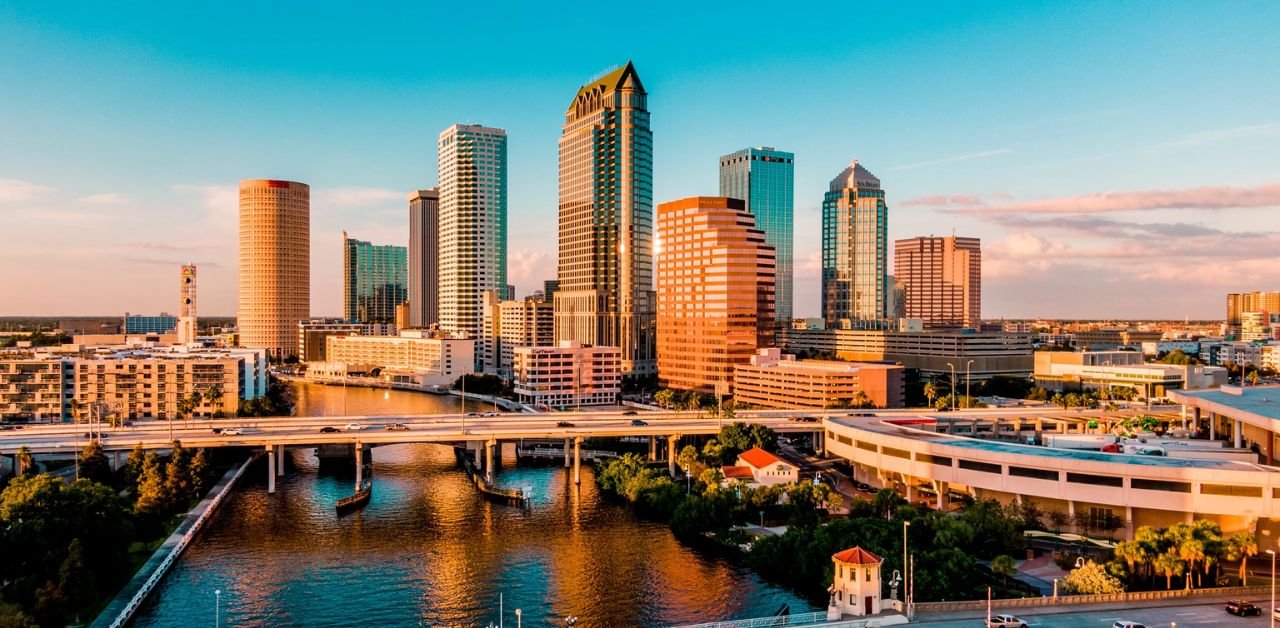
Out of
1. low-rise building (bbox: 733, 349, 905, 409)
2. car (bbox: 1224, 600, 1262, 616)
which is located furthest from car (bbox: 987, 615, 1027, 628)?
low-rise building (bbox: 733, 349, 905, 409)

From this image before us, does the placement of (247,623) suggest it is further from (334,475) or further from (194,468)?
(334,475)

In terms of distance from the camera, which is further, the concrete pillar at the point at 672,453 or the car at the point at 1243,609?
the concrete pillar at the point at 672,453

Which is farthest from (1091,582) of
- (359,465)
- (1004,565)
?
(359,465)

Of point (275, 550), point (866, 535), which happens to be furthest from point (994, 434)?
point (275, 550)

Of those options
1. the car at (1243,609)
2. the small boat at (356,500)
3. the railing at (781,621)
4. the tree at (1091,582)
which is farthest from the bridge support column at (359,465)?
the car at (1243,609)

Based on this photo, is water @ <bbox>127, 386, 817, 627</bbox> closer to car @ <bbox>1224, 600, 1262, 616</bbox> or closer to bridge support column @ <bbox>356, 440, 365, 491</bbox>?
bridge support column @ <bbox>356, 440, 365, 491</bbox>

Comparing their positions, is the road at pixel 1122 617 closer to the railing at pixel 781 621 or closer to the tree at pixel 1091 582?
the tree at pixel 1091 582

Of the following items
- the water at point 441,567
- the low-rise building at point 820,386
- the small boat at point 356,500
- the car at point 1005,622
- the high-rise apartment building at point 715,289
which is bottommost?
the water at point 441,567

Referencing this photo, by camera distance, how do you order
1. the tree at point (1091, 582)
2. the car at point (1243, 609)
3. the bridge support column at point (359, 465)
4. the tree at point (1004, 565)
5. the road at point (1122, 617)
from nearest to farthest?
the road at point (1122, 617) → the car at point (1243, 609) → the tree at point (1091, 582) → the tree at point (1004, 565) → the bridge support column at point (359, 465)
